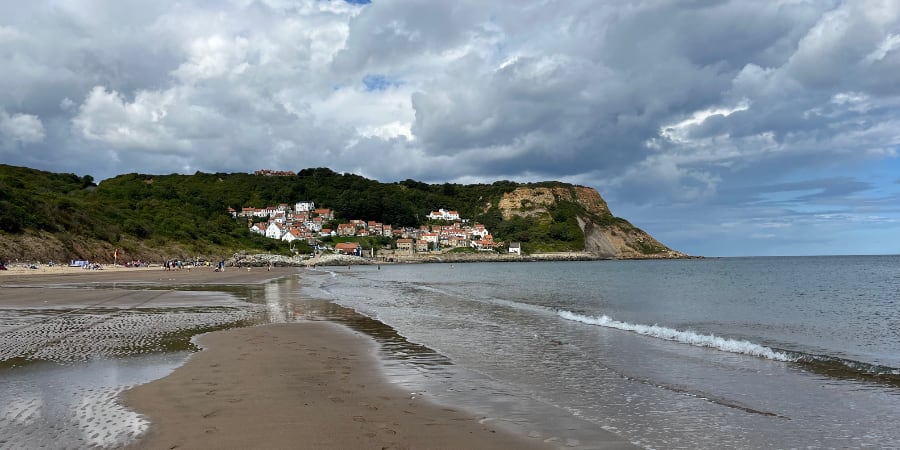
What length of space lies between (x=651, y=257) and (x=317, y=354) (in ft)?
598

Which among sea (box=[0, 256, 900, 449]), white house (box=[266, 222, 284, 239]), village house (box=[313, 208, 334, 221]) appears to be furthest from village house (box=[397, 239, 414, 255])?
sea (box=[0, 256, 900, 449])

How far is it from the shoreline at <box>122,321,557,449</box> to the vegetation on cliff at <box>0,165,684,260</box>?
2028 inches

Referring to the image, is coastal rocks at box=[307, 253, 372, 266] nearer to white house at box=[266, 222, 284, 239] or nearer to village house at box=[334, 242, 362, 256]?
village house at box=[334, 242, 362, 256]

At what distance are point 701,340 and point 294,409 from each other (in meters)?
11.5

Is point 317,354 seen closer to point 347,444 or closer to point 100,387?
point 100,387

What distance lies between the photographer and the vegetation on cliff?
57.3m

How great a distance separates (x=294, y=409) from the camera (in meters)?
6.59

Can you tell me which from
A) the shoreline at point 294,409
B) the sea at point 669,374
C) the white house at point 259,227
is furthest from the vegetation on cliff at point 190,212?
the sea at point 669,374

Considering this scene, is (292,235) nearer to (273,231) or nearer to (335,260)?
(273,231)

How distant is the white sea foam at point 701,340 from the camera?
40.9 feet

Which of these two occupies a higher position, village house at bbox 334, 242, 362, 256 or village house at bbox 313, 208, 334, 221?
village house at bbox 313, 208, 334, 221

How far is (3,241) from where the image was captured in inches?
1900

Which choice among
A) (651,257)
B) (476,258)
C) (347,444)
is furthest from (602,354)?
(651,257)

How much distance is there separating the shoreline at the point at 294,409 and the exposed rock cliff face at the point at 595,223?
530 ft
